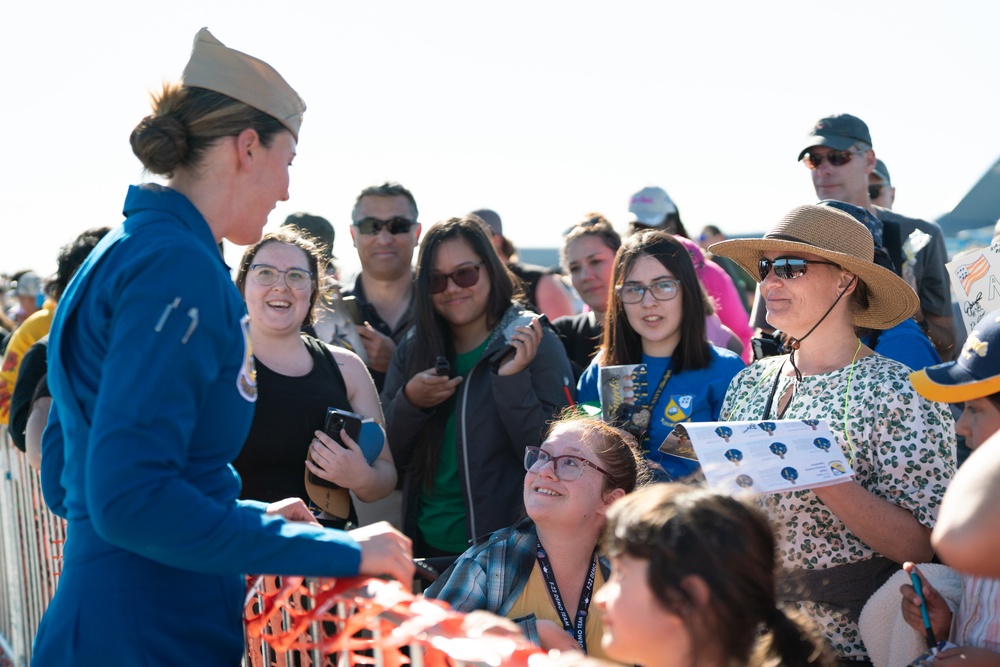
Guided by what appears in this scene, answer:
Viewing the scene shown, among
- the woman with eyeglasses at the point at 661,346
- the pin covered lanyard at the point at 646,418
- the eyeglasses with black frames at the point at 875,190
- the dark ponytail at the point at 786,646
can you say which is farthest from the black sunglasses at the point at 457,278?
the eyeglasses with black frames at the point at 875,190

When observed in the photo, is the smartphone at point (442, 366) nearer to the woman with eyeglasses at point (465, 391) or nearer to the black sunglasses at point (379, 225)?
the woman with eyeglasses at point (465, 391)

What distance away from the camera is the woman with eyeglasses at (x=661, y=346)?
371 cm

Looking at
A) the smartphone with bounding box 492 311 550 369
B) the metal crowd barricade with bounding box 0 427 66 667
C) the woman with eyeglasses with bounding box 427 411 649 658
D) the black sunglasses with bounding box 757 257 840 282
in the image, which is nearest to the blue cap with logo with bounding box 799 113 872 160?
the smartphone with bounding box 492 311 550 369

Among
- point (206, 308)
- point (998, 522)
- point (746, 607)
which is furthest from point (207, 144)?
point (998, 522)

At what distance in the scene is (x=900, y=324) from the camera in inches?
135

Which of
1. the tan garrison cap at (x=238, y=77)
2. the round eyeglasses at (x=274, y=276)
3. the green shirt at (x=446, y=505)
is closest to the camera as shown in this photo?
the tan garrison cap at (x=238, y=77)

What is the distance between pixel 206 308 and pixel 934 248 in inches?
156

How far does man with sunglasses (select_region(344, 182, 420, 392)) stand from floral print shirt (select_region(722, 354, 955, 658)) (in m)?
2.71

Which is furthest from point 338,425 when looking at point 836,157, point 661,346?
point 836,157

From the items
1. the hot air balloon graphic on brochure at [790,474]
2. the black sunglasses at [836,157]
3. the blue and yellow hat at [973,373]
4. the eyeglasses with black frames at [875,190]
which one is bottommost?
the hot air balloon graphic on brochure at [790,474]

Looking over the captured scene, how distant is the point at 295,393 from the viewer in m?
3.68

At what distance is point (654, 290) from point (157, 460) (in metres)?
2.70

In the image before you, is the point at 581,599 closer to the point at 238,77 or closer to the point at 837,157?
the point at 238,77

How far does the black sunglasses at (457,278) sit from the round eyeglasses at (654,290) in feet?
2.40
